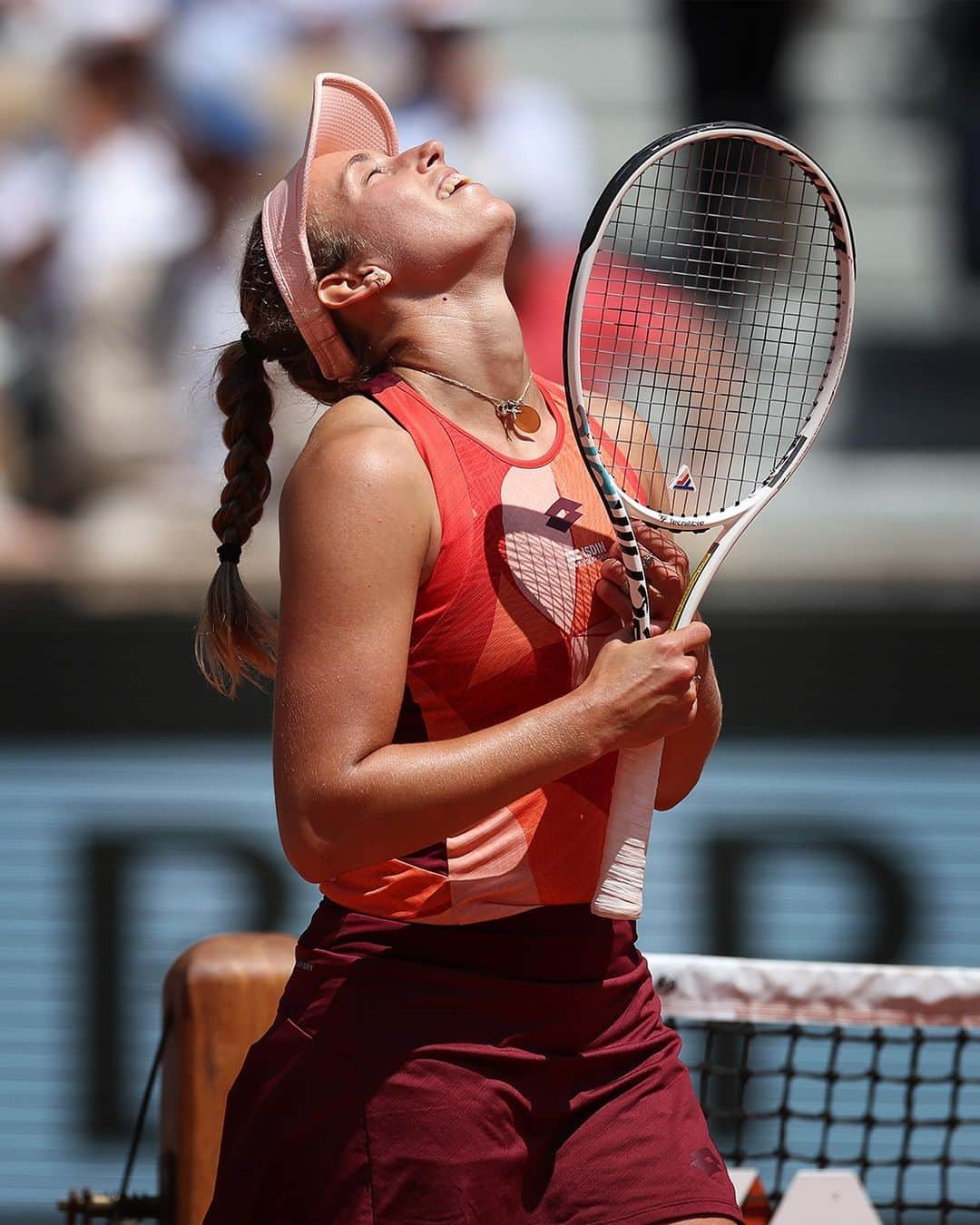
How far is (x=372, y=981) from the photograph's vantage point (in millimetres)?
1980

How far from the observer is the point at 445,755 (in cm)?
188

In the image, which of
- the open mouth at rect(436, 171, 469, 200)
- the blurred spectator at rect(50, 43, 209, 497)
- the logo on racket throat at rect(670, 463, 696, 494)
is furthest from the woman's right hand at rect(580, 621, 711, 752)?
the blurred spectator at rect(50, 43, 209, 497)

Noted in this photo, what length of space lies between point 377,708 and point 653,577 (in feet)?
1.30

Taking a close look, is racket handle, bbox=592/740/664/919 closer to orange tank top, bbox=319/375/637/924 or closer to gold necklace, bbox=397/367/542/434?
orange tank top, bbox=319/375/637/924

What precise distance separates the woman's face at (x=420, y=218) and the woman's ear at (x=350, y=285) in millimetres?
13

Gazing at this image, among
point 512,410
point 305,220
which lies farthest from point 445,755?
point 305,220

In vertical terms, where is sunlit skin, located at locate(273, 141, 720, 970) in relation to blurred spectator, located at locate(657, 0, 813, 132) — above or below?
below

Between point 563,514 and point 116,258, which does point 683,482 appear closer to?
point 563,514

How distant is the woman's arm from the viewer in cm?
187

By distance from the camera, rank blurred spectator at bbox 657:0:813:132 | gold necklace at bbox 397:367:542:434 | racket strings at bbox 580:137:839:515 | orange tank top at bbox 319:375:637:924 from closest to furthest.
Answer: orange tank top at bbox 319:375:637:924 → gold necklace at bbox 397:367:542:434 → racket strings at bbox 580:137:839:515 → blurred spectator at bbox 657:0:813:132

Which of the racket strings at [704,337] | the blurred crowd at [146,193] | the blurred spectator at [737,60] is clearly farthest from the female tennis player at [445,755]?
the blurred spectator at [737,60]

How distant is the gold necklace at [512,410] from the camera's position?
2096 mm

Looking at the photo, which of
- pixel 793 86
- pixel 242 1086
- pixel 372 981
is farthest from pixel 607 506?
pixel 793 86

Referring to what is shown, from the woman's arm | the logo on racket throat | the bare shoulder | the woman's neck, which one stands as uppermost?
the woman's neck
